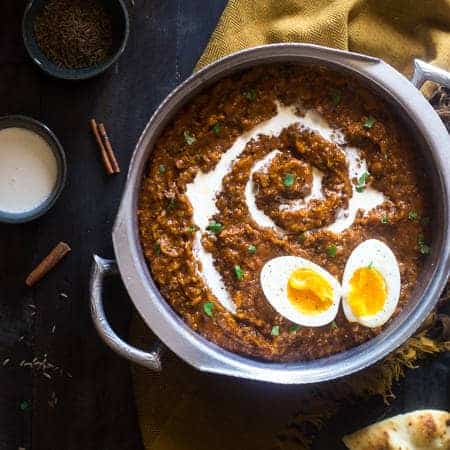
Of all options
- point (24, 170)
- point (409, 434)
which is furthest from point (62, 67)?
point (409, 434)

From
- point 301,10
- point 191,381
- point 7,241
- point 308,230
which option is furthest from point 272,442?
point 301,10

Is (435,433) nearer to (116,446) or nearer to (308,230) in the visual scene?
(308,230)

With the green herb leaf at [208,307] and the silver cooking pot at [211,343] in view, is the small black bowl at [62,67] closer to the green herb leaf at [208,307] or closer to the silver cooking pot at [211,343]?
the silver cooking pot at [211,343]

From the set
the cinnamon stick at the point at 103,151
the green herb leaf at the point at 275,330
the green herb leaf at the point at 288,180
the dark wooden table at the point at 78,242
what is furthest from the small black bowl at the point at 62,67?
the green herb leaf at the point at 275,330

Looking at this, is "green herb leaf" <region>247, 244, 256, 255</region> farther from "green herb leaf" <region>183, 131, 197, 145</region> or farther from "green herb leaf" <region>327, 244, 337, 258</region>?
"green herb leaf" <region>183, 131, 197, 145</region>

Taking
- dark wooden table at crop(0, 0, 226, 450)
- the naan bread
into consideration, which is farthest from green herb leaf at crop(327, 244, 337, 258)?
dark wooden table at crop(0, 0, 226, 450)

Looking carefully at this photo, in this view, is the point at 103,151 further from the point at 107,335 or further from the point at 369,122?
the point at 369,122
